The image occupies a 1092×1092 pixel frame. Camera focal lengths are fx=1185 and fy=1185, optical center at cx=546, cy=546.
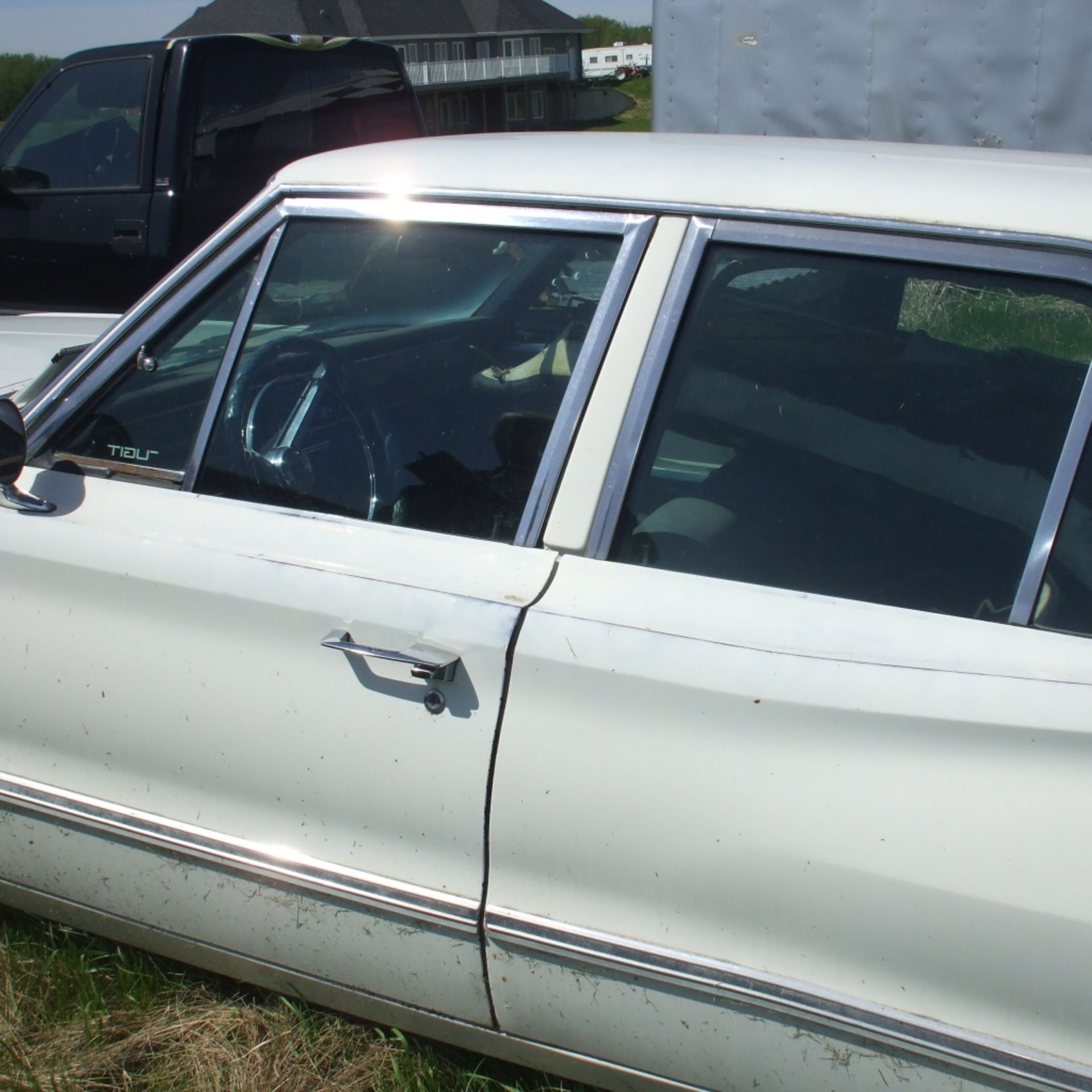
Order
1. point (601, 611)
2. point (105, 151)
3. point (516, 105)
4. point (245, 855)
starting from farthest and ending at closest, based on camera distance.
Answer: point (516, 105) → point (105, 151) → point (245, 855) → point (601, 611)

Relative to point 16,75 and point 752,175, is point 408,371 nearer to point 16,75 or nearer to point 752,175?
point 752,175

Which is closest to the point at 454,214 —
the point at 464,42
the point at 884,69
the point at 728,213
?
the point at 728,213

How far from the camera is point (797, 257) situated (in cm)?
169

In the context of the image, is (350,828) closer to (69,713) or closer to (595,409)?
(69,713)

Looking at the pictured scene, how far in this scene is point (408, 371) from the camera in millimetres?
2102

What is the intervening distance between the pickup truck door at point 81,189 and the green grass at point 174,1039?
397 centimetres

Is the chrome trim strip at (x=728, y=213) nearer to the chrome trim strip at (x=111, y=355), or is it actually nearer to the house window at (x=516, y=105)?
the chrome trim strip at (x=111, y=355)

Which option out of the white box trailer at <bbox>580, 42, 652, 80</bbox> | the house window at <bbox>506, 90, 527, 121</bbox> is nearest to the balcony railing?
the house window at <bbox>506, 90, 527, 121</bbox>

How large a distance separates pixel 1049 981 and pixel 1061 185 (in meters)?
1.03

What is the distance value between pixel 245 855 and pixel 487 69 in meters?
53.2

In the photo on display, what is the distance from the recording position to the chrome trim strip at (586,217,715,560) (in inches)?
67.6

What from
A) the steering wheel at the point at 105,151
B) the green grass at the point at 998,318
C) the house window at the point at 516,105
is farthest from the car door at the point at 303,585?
the house window at the point at 516,105

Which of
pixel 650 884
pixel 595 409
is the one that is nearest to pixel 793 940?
pixel 650 884

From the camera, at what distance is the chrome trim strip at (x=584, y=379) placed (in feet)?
5.76
